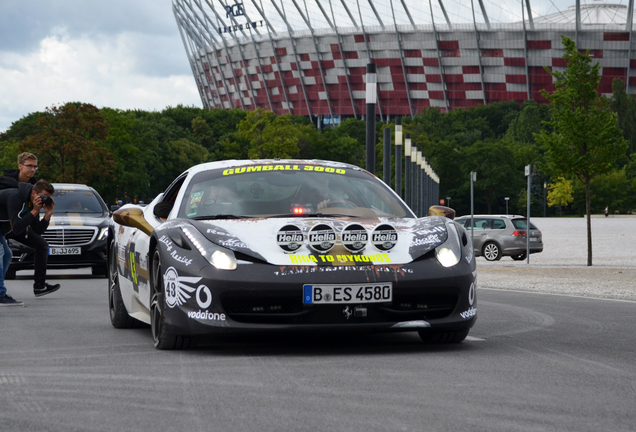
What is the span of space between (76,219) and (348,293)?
1163 centimetres

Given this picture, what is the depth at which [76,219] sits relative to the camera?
1678cm

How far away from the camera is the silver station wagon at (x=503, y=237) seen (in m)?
29.4

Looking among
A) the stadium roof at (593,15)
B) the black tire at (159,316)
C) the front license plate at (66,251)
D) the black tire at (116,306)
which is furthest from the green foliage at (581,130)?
the stadium roof at (593,15)

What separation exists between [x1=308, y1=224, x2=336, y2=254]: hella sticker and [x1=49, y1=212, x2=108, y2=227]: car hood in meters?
11.2

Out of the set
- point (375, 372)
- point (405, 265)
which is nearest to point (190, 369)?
point (375, 372)

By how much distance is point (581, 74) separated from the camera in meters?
24.4

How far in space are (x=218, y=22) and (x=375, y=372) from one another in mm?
110946

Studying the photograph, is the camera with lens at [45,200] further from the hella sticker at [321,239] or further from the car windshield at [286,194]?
the hella sticker at [321,239]

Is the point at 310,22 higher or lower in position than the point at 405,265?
higher

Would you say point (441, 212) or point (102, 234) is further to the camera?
point (102, 234)

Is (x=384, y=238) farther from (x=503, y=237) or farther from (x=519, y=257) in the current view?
(x=519, y=257)

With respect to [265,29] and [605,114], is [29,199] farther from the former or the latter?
[265,29]

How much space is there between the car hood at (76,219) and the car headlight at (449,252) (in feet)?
37.1

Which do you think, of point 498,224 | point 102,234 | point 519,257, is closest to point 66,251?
point 102,234
